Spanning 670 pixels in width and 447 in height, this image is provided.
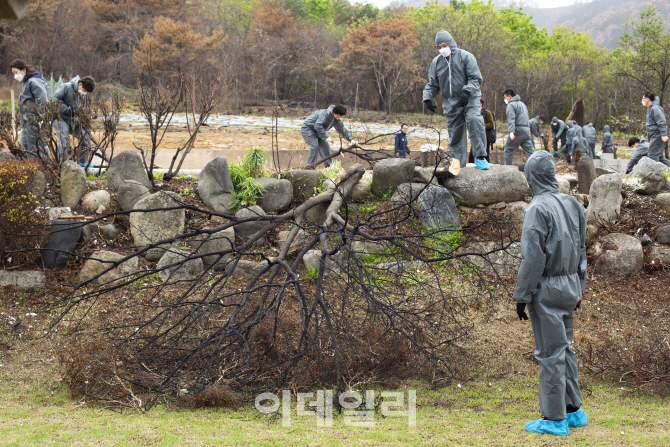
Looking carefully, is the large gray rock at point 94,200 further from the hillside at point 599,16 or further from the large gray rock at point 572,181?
the hillside at point 599,16

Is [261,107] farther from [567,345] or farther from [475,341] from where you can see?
[567,345]

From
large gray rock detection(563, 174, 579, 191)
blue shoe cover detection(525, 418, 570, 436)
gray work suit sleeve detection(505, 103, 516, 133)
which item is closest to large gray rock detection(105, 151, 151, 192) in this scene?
gray work suit sleeve detection(505, 103, 516, 133)

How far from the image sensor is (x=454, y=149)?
8.85 metres

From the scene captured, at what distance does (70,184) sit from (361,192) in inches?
149

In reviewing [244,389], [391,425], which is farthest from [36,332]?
[391,425]

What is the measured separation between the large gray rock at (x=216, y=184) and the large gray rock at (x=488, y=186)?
294 centimetres

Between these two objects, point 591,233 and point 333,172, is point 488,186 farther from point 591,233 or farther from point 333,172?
point 333,172

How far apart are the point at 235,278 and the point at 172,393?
102 inches

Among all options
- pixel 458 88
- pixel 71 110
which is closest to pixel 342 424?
pixel 458 88

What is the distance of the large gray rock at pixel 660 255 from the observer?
315 inches

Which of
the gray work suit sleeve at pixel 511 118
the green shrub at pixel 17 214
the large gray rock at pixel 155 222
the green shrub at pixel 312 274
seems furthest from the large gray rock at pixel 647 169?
the green shrub at pixel 17 214

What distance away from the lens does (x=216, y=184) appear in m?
8.42

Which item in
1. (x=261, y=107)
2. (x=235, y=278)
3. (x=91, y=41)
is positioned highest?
(x=91, y=41)

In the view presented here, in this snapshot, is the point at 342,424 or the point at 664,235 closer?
the point at 342,424
